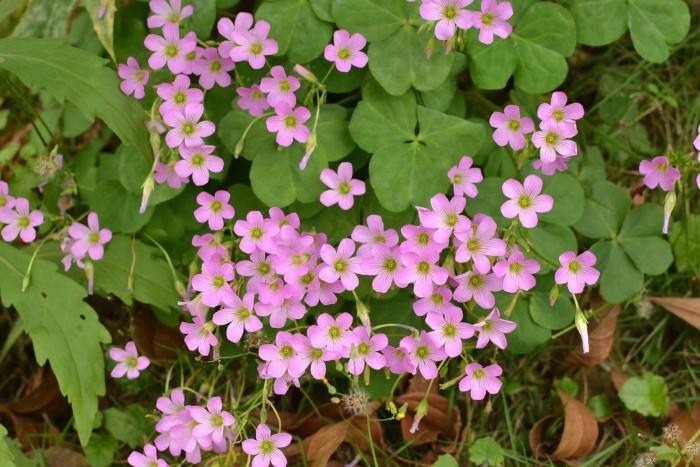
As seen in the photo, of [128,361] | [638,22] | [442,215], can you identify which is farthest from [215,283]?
[638,22]

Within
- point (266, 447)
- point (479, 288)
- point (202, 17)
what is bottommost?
point (266, 447)

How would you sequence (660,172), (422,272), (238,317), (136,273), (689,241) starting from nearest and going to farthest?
(422,272)
(238,317)
(660,172)
(136,273)
(689,241)

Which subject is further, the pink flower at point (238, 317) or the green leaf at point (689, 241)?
the green leaf at point (689, 241)

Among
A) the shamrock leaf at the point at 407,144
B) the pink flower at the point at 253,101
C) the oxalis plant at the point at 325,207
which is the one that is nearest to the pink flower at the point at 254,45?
the oxalis plant at the point at 325,207

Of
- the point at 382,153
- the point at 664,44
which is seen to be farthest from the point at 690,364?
the point at 382,153

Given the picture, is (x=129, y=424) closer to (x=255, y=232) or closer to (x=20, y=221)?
(x=20, y=221)

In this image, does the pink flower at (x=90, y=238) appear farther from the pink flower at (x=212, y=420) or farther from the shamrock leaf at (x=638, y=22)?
the shamrock leaf at (x=638, y=22)

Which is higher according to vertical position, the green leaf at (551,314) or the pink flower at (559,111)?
the pink flower at (559,111)

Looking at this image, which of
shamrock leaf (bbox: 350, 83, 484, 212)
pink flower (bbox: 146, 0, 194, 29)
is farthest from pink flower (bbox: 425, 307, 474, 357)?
pink flower (bbox: 146, 0, 194, 29)
